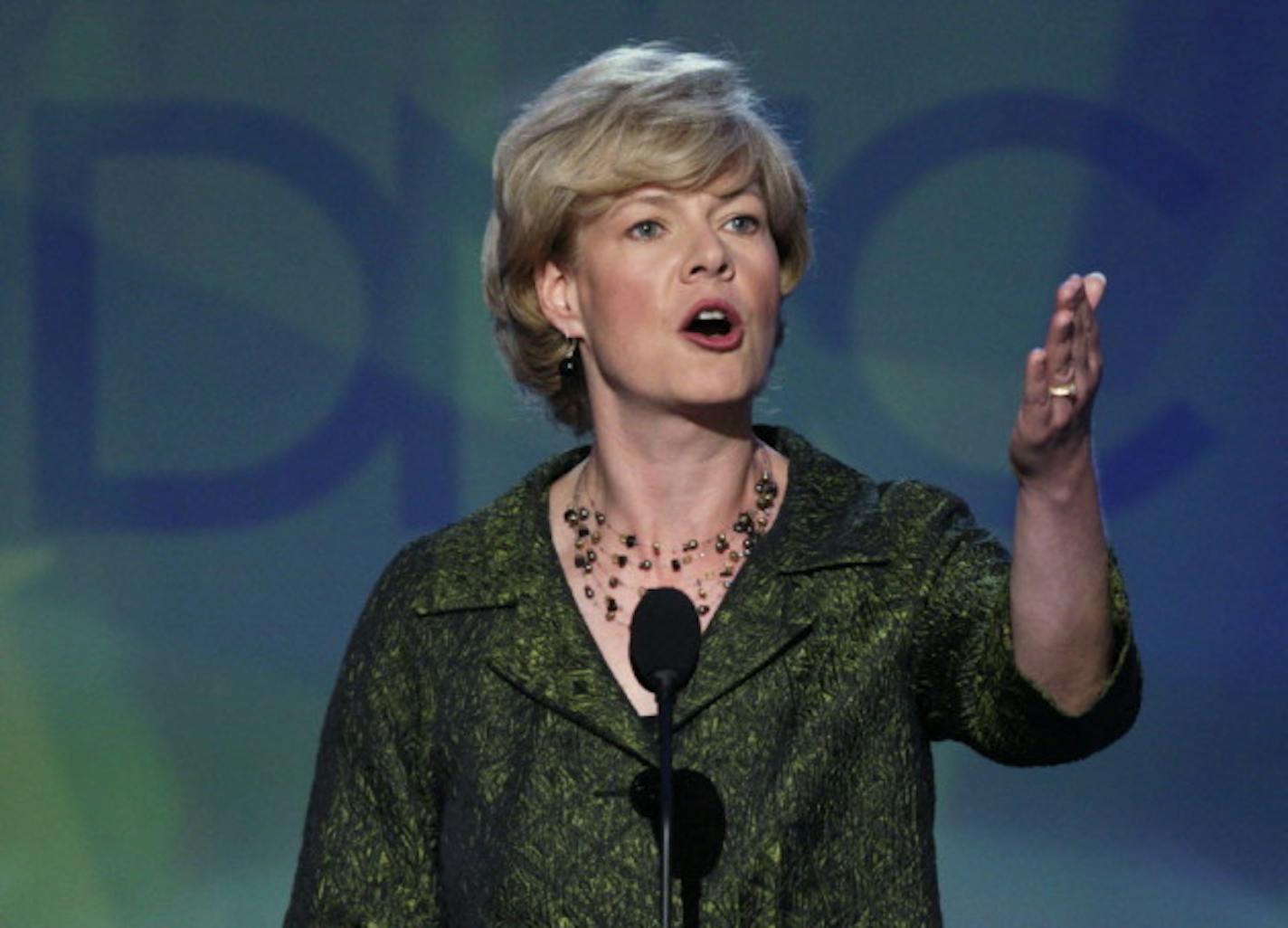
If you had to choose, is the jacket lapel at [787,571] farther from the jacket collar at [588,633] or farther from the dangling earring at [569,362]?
the dangling earring at [569,362]

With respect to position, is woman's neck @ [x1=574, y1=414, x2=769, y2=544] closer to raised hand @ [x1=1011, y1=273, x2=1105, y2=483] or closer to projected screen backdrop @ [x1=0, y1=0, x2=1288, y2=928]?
raised hand @ [x1=1011, y1=273, x2=1105, y2=483]

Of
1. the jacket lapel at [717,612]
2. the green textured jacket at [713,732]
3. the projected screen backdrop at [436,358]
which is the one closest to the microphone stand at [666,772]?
the green textured jacket at [713,732]

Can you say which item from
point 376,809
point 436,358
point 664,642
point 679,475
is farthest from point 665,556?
point 436,358

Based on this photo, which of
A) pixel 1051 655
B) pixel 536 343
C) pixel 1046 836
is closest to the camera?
pixel 1051 655

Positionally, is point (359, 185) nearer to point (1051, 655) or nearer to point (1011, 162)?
point (1011, 162)

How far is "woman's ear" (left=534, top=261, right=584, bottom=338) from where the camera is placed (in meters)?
2.62

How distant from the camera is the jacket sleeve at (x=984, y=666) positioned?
2205mm

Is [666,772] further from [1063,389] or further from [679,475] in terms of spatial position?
[679,475]

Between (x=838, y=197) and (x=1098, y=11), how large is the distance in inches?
20.0

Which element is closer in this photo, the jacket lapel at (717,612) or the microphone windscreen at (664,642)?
the microphone windscreen at (664,642)

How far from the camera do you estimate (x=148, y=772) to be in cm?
400

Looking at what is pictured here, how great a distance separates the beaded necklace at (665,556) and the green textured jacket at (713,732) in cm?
3

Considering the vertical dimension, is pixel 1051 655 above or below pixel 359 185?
below

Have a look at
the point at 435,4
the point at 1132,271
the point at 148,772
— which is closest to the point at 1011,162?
the point at 1132,271
